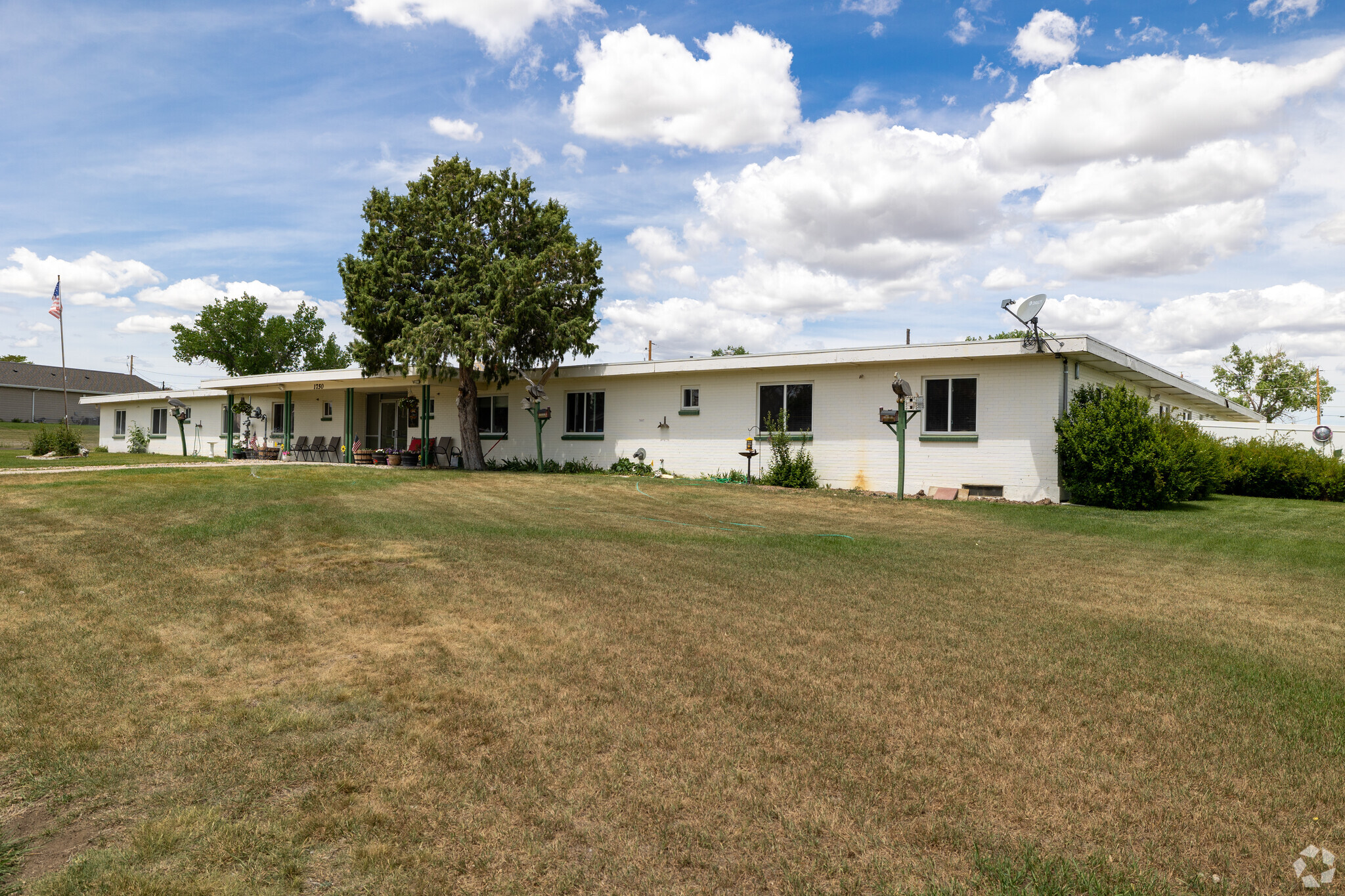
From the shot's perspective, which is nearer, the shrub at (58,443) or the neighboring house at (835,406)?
the neighboring house at (835,406)

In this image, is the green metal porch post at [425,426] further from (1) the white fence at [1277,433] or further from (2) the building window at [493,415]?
(1) the white fence at [1277,433]

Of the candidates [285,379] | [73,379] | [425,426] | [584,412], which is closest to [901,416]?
[584,412]

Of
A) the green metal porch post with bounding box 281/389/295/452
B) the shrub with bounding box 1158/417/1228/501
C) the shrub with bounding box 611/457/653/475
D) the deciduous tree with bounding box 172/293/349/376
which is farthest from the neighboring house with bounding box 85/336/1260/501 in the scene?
the deciduous tree with bounding box 172/293/349/376

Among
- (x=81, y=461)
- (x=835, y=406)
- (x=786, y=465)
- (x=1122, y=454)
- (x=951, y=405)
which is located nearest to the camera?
(x=1122, y=454)

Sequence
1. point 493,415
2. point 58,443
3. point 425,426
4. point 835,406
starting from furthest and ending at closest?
point 58,443 → point 425,426 → point 493,415 → point 835,406

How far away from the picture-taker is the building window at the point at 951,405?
1505cm

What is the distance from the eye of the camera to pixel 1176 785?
9.61ft

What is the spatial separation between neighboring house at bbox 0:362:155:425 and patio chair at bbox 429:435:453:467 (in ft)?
141

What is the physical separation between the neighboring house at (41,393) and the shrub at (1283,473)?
62.4 m

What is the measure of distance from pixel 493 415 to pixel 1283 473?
2020 cm

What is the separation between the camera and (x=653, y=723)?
3.42 meters

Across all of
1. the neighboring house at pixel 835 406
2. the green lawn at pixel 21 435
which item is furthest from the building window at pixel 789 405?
the green lawn at pixel 21 435

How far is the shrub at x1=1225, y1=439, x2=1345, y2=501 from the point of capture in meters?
17.0

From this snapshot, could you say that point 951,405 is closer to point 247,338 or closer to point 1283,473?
point 1283,473
